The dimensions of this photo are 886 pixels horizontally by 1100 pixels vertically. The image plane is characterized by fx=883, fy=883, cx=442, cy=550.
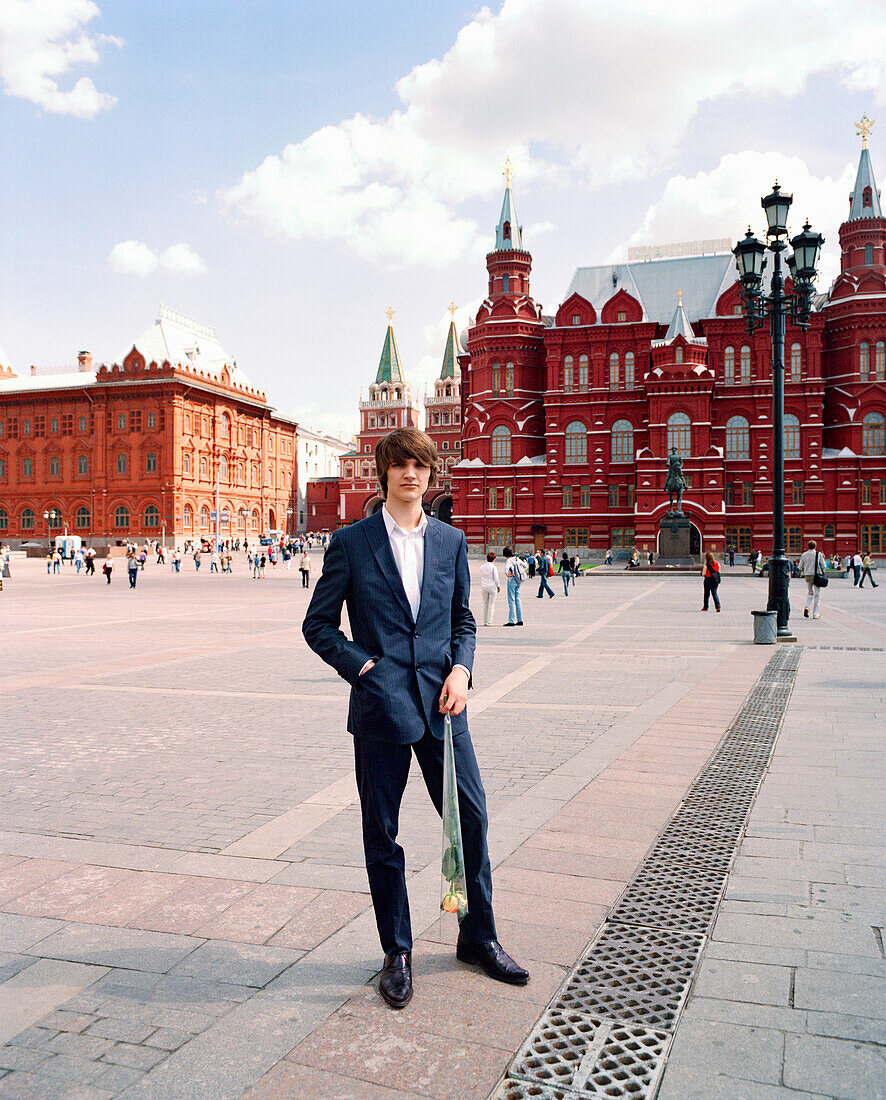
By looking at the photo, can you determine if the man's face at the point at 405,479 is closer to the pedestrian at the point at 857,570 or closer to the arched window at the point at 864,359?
the pedestrian at the point at 857,570

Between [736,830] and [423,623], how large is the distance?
111 inches

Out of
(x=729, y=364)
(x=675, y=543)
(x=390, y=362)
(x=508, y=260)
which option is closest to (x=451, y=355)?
(x=390, y=362)

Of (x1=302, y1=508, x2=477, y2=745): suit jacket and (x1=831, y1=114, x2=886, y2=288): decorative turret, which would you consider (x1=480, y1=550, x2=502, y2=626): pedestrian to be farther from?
(x1=831, y1=114, x2=886, y2=288): decorative turret

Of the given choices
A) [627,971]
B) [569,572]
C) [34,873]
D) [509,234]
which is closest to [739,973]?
[627,971]

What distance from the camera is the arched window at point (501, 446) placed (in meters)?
66.5

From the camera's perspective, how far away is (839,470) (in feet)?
195

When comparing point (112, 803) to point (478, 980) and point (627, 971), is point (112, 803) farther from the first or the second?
point (627, 971)

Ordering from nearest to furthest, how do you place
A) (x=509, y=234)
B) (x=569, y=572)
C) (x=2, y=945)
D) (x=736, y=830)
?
(x=2, y=945) < (x=736, y=830) < (x=569, y=572) < (x=509, y=234)

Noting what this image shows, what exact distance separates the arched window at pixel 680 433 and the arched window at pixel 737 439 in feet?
15.2

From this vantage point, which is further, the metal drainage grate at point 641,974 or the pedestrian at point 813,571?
the pedestrian at point 813,571

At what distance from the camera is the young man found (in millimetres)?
3330

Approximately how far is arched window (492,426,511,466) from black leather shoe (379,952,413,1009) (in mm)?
63704

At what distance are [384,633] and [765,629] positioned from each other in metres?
12.3

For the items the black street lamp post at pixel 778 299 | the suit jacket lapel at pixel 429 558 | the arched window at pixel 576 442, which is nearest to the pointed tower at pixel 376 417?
the arched window at pixel 576 442
